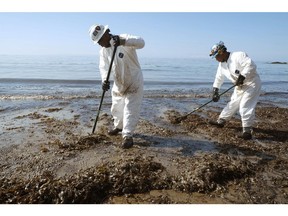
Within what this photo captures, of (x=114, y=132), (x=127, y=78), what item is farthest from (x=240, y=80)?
(x=114, y=132)

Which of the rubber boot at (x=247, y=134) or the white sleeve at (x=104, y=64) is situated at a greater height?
the white sleeve at (x=104, y=64)

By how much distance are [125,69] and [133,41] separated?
22.8 inches

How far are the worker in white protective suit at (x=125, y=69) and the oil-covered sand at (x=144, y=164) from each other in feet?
1.72

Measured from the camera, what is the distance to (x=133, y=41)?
4578 millimetres

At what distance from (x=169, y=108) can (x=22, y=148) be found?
538cm

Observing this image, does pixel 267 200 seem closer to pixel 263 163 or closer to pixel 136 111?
pixel 263 163

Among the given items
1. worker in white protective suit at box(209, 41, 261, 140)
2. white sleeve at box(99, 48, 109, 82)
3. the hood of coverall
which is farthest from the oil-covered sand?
the hood of coverall

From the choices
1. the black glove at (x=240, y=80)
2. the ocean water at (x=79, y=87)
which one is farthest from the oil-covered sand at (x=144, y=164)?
the ocean water at (x=79, y=87)

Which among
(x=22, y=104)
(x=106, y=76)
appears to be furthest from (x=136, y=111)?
(x=22, y=104)

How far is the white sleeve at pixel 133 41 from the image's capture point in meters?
4.56

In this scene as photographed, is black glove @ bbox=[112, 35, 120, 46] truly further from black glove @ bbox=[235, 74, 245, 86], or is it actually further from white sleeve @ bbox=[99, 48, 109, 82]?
black glove @ bbox=[235, 74, 245, 86]

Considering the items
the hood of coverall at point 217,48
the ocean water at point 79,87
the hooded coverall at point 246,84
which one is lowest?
the ocean water at point 79,87

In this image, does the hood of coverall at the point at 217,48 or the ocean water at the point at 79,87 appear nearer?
the hood of coverall at the point at 217,48

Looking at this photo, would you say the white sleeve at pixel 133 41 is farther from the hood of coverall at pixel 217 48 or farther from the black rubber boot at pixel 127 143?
the hood of coverall at pixel 217 48
